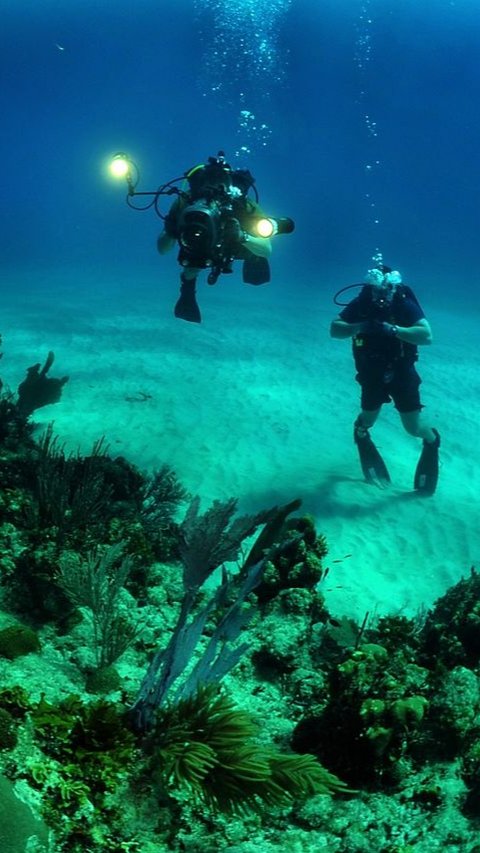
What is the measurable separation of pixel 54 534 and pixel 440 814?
9.63ft

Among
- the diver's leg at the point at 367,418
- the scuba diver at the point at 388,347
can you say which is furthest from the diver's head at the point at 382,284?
the diver's leg at the point at 367,418

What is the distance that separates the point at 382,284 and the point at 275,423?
4047 millimetres

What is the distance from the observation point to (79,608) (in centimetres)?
374

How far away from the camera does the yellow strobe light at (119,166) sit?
6.87 m

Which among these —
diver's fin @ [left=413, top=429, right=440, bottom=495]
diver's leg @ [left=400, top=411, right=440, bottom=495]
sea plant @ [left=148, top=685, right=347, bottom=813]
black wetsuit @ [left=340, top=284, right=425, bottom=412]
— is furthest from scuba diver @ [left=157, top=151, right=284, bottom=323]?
sea plant @ [left=148, top=685, right=347, bottom=813]

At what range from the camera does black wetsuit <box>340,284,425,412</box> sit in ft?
→ 26.7

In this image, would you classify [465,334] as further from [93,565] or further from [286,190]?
[286,190]

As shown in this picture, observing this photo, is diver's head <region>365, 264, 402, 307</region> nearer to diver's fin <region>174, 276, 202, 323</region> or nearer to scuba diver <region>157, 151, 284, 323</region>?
scuba diver <region>157, 151, 284, 323</region>

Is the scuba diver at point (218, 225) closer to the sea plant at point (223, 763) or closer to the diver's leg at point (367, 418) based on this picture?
the diver's leg at point (367, 418)

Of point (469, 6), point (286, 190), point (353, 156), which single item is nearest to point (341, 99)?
point (353, 156)

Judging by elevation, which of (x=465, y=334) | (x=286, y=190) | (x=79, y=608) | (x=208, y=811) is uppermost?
(x=286, y=190)

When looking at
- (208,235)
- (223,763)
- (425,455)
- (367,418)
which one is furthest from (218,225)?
(223,763)

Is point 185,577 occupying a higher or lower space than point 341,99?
lower

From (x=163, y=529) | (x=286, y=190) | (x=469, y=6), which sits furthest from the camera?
(x=286, y=190)
